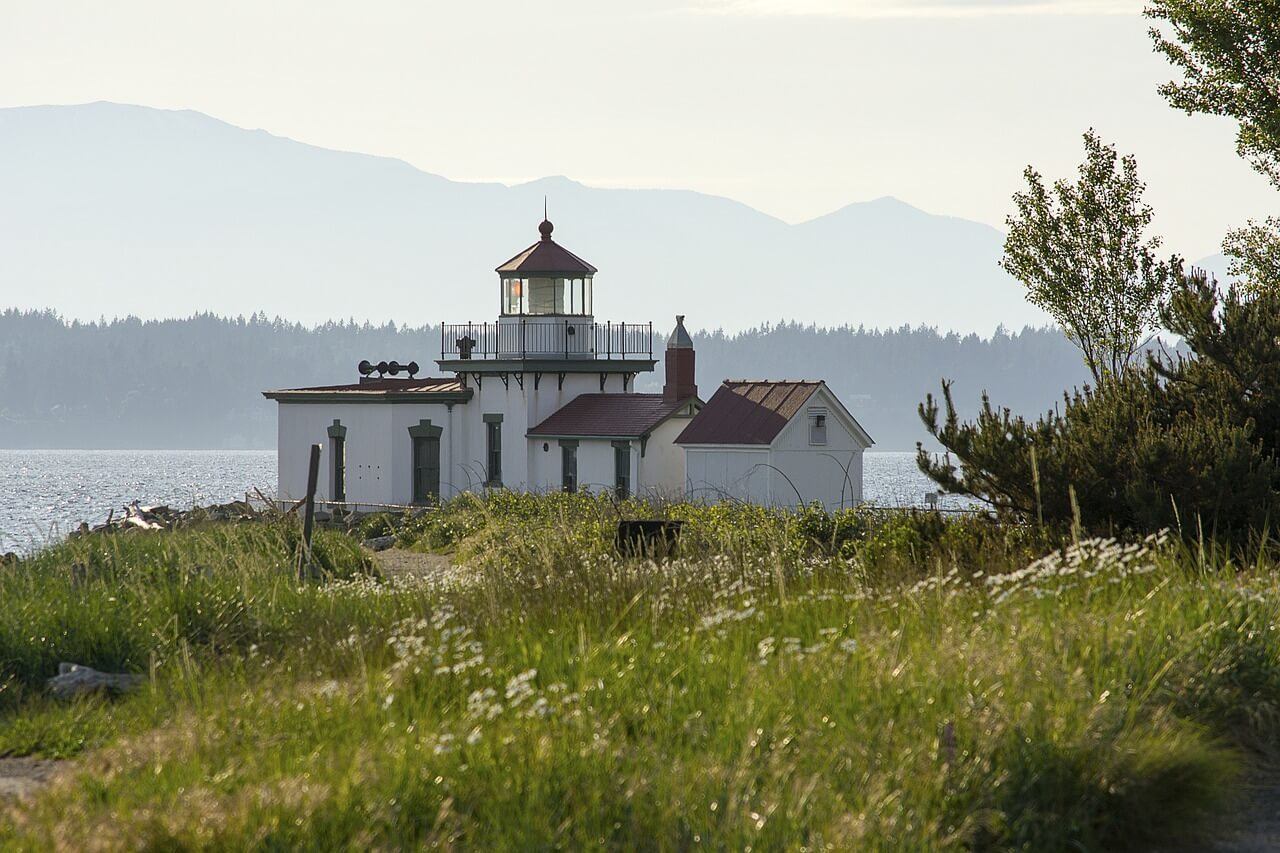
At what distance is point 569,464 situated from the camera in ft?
125

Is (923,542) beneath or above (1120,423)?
beneath

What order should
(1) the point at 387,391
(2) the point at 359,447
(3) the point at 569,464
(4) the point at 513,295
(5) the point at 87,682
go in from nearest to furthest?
(5) the point at 87,682 → (3) the point at 569,464 → (4) the point at 513,295 → (1) the point at 387,391 → (2) the point at 359,447

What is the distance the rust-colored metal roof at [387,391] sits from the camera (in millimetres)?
39906

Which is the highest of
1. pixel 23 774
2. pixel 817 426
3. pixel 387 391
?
pixel 387 391

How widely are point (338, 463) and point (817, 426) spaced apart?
1406 centimetres

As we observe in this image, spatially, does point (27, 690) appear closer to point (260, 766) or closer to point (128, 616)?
point (128, 616)

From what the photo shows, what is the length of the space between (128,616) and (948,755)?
7.29 meters

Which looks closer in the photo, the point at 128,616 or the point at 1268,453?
the point at 128,616

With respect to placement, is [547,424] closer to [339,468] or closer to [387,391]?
[387,391]

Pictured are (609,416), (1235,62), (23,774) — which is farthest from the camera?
(609,416)

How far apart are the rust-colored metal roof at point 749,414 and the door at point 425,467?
8.01m

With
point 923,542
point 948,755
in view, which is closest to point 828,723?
point 948,755

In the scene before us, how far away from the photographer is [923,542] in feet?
42.9

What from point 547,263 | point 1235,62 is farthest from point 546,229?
point 1235,62
